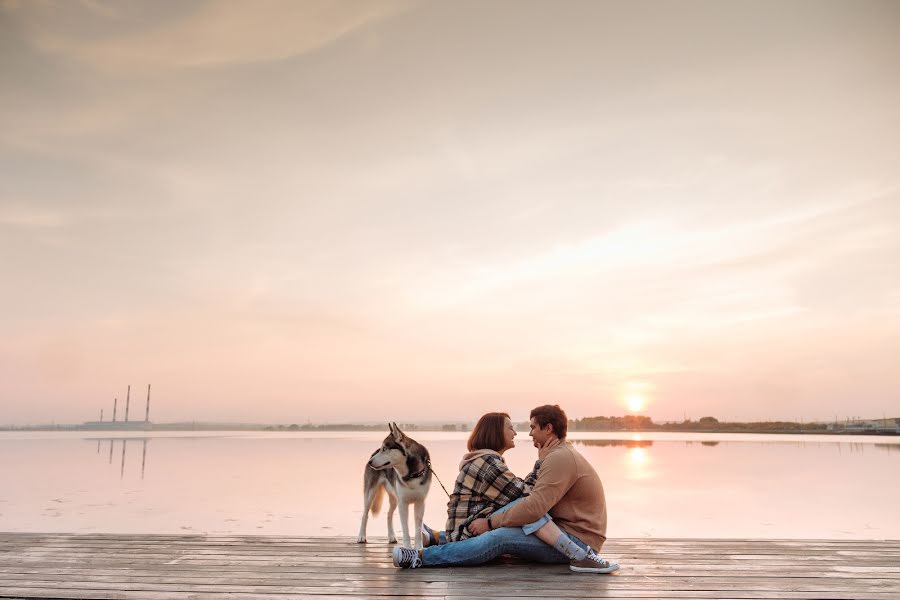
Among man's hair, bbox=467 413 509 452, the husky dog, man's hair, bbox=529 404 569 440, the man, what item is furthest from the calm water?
man's hair, bbox=529 404 569 440

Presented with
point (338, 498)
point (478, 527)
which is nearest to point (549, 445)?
point (478, 527)

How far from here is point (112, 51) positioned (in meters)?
13.6

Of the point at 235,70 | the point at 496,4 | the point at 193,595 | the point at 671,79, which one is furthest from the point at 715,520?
the point at 235,70

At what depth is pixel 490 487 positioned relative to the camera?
5363 millimetres

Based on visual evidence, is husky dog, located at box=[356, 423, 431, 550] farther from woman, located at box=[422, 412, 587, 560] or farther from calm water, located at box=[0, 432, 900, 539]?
calm water, located at box=[0, 432, 900, 539]

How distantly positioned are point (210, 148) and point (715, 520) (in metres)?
16.1

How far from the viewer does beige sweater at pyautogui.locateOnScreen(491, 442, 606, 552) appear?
511 centimetres

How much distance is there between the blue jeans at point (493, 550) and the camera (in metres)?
5.33

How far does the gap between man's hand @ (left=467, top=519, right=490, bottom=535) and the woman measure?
5 centimetres

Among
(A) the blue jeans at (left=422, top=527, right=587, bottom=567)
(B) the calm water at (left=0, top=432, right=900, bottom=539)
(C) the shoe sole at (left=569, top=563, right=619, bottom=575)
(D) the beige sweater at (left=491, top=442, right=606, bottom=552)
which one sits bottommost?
(B) the calm water at (left=0, top=432, right=900, bottom=539)

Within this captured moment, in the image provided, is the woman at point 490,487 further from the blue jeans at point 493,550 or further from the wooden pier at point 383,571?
the wooden pier at point 383,571

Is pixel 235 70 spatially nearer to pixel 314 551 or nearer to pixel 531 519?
pixel 314 551

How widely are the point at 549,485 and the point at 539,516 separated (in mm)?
325

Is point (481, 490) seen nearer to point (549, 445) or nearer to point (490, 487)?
point (490, 487)
